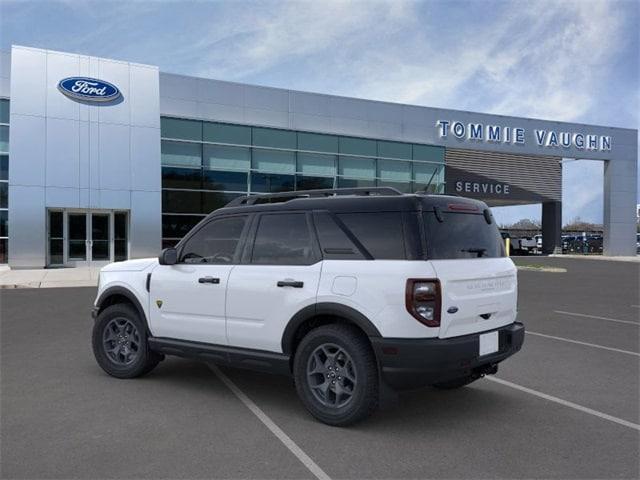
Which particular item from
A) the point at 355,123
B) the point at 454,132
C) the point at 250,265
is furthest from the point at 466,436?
the point at 454,132

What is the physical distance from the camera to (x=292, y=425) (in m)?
4.58

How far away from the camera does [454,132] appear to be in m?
32.6

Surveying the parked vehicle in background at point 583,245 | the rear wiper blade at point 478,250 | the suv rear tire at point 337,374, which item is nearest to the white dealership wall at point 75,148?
the suv rear tire at point 337,374

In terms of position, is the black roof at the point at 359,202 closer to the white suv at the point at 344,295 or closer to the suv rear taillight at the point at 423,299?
the white suv at the point at 344,295

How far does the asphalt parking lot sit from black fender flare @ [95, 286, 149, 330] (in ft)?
2.34

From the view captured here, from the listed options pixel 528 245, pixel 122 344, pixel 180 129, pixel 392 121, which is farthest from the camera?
pixel 528 245

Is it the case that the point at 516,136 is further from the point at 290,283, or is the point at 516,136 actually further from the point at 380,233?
the point at 290,283

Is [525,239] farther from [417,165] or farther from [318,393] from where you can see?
[318,393]

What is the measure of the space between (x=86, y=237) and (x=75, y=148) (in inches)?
145

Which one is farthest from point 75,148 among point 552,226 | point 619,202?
point 619,202

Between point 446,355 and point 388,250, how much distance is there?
0.91 metres

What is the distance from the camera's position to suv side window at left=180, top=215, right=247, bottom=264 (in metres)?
5.46

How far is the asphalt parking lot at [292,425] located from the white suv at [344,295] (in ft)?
1.25

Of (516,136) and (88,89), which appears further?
(516,136)
